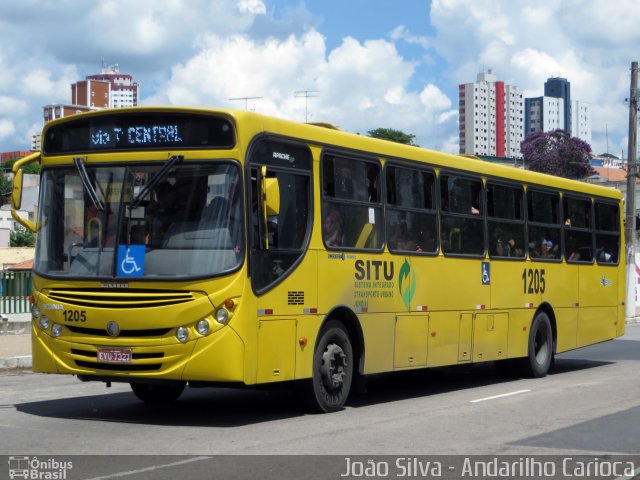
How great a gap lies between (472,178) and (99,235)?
671cm

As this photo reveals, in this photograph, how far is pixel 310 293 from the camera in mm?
12266

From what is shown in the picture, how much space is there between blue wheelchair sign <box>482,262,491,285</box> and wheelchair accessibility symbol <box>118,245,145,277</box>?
675 cm

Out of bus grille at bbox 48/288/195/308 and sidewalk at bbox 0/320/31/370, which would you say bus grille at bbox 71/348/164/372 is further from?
sidewalk at bbox 0/320/31/370

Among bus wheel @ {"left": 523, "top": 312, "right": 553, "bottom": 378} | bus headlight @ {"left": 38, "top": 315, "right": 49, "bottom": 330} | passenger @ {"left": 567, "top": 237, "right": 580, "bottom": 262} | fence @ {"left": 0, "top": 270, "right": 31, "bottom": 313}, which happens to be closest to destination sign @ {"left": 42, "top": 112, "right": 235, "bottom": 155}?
bus headlight @ {"left": 38, "top": 315, "right": 49, "bottom": 330}

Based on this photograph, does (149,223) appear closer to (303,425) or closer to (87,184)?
(87,184)

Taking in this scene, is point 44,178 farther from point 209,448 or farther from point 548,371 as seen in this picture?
point 548,371

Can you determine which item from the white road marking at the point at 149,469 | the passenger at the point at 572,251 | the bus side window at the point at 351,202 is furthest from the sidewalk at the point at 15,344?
the white road marking at the point at 149,469

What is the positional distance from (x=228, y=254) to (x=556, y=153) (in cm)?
10840

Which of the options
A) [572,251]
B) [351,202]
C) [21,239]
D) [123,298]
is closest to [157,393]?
[123,298]

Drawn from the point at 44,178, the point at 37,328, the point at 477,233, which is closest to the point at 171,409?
the point at 37,328

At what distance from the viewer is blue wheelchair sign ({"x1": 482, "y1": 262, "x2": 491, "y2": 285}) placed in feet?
54.2

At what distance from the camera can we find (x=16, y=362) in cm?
1927

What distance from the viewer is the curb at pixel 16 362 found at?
19122mm

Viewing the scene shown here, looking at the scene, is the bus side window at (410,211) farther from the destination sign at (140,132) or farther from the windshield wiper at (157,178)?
the windshield wiper at (157,178)
